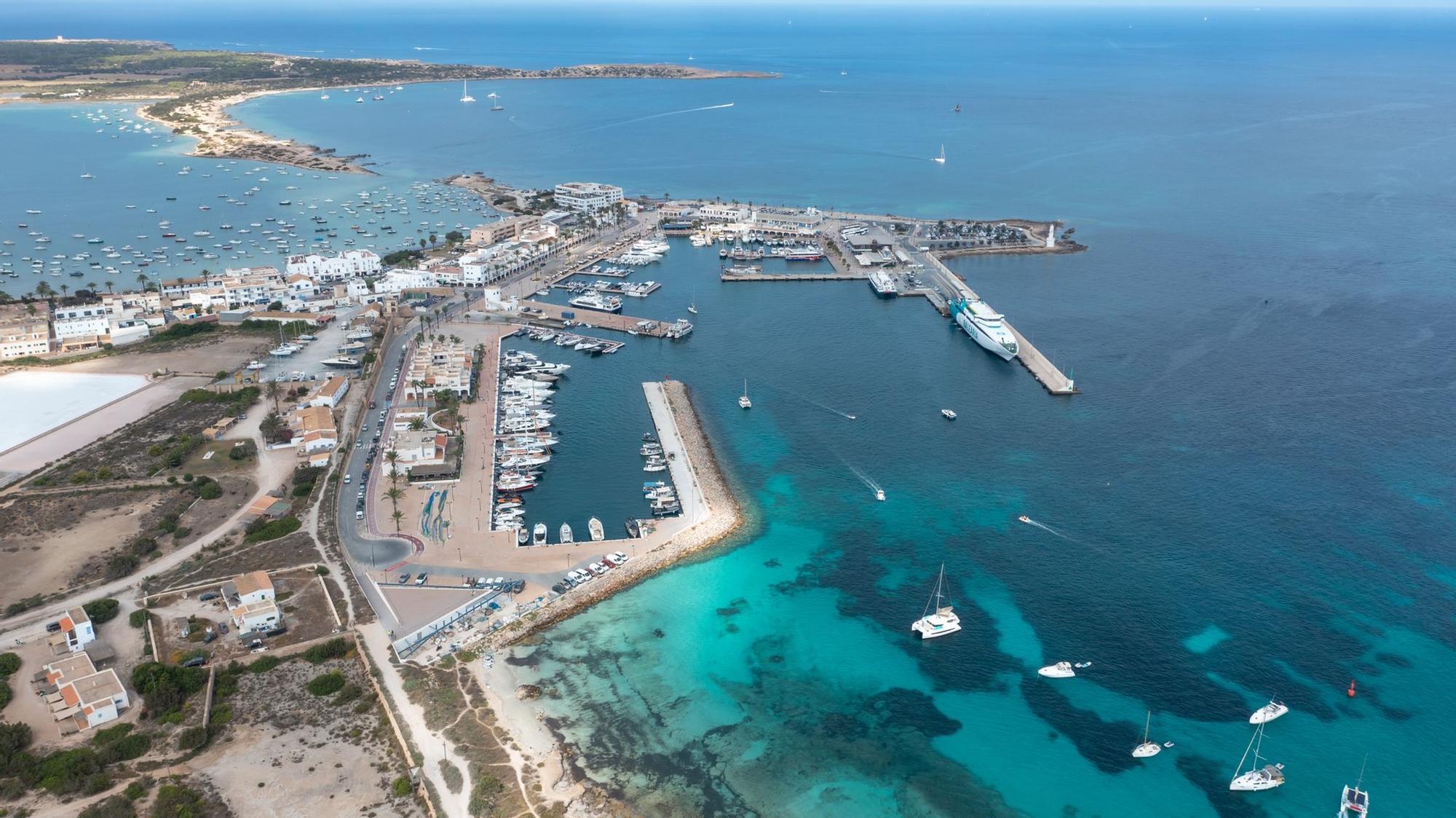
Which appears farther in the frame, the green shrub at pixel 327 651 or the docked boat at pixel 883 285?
the docked boat at pixel 883 285

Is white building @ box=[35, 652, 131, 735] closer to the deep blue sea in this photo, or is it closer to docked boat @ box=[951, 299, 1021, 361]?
the deep blue sea

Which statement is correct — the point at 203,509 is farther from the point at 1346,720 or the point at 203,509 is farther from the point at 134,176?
the point at 134,176

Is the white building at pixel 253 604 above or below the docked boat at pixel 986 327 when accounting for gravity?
below

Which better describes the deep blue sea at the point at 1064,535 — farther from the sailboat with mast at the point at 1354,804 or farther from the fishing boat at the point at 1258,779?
the sailboat with mast at the point at 1354,804

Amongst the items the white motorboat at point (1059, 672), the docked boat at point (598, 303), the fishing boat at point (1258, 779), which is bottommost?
the fishing boat at point (1258, 779)

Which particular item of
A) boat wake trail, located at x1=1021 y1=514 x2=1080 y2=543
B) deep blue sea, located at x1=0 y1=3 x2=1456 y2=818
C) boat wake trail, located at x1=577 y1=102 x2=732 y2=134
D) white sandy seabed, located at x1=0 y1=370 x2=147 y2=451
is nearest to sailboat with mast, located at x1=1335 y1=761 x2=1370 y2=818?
deep blue sea, located at x1=0 y1=3 x2=1456 y2=818

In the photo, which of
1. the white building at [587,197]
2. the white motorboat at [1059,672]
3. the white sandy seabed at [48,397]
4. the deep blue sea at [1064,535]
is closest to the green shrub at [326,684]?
the deep blue sea at [1064,535]
